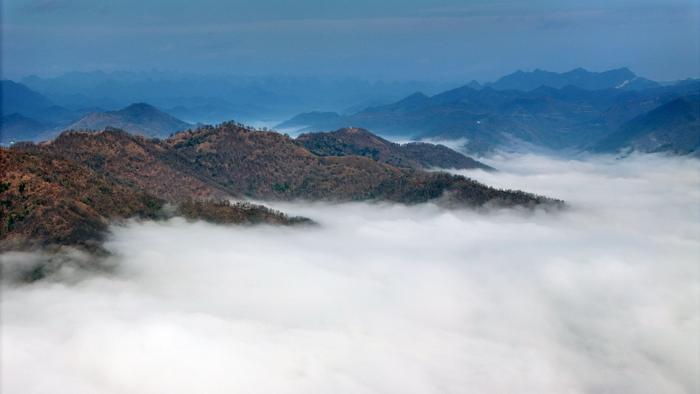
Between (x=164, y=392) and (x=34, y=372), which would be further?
(x=164, y=392)

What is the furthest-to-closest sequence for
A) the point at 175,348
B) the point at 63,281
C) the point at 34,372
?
the point at 63,281 → the point at 175,348 → the point at 34,372

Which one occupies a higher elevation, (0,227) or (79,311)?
(0,227)

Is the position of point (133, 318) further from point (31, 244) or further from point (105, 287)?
point (31, 244)

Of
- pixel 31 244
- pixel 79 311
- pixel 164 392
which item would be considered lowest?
pixel 164 392

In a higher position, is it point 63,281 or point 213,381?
point 63,281

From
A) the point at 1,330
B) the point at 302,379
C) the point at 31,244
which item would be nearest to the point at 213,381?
the point at 302,379

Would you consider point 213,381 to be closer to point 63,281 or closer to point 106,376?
point 106,376

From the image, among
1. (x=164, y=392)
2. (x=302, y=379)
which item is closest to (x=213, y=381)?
(x=164, y=392)

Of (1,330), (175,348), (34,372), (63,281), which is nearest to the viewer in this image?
(34,372)

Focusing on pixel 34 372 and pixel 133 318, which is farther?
pixel 133 318
